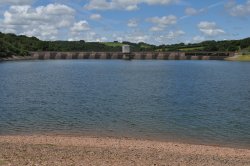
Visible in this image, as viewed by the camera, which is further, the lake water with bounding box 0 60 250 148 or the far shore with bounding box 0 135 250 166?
the lake water with bounding box 0 60 250 148

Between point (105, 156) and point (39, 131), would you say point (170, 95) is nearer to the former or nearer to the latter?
point (39, 131)

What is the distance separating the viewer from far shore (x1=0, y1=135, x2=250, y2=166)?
17.7 metres

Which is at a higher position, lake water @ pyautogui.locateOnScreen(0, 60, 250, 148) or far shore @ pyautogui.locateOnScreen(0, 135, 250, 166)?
far shore @ pyautogui.locateOnScreen(0, 135, 250, 166)

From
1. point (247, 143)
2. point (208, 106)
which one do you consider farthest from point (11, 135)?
point (208, 106)

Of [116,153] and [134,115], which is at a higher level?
[116,153]

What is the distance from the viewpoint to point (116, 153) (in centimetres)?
2048

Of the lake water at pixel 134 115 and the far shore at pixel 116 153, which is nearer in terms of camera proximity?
the far shore at pixel 116 153

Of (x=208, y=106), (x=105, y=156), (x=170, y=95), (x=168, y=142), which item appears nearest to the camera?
(x=105, y=156)

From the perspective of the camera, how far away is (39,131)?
30.3 metres

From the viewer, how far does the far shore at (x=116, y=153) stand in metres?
17.7

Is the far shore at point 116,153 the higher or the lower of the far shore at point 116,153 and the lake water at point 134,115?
the higher

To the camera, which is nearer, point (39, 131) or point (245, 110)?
point (39, 131)

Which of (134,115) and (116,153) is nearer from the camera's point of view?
(116,153)

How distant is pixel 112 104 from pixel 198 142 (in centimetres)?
1854
